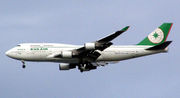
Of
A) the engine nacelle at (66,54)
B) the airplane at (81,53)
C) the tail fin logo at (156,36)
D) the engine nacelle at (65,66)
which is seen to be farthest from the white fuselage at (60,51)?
the engine nacelle at (65,66)

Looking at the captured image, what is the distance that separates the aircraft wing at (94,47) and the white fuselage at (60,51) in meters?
1.16

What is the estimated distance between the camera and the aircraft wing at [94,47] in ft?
197

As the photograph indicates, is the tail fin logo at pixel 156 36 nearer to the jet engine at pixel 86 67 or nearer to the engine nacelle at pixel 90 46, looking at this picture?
the jet engine at pixel 86 67

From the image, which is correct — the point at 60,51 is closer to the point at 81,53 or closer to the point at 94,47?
the point at 81,53

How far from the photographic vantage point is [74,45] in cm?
6556

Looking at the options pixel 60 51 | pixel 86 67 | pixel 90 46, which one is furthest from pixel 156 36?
pixel 60 51

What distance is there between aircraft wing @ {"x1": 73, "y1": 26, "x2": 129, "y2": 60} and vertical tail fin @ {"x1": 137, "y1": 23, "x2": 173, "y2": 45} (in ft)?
25.8

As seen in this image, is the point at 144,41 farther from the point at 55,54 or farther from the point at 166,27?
the point at 55,54

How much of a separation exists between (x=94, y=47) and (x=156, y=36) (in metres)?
11.7

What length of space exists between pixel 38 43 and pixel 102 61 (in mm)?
9285

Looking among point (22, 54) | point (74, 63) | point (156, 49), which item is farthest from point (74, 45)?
point (156, 49)

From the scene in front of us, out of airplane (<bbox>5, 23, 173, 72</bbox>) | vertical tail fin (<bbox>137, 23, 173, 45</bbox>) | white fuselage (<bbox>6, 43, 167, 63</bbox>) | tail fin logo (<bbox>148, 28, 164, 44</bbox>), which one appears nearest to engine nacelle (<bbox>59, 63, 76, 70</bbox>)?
airplane (<bbox>5, 23, 173, 72</bbox>)

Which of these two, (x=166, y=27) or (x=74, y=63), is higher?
(x=166, y=27)

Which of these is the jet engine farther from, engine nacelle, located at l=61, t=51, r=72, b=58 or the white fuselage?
engine nacelle, located at l=61, t=51, r=72, b=58
